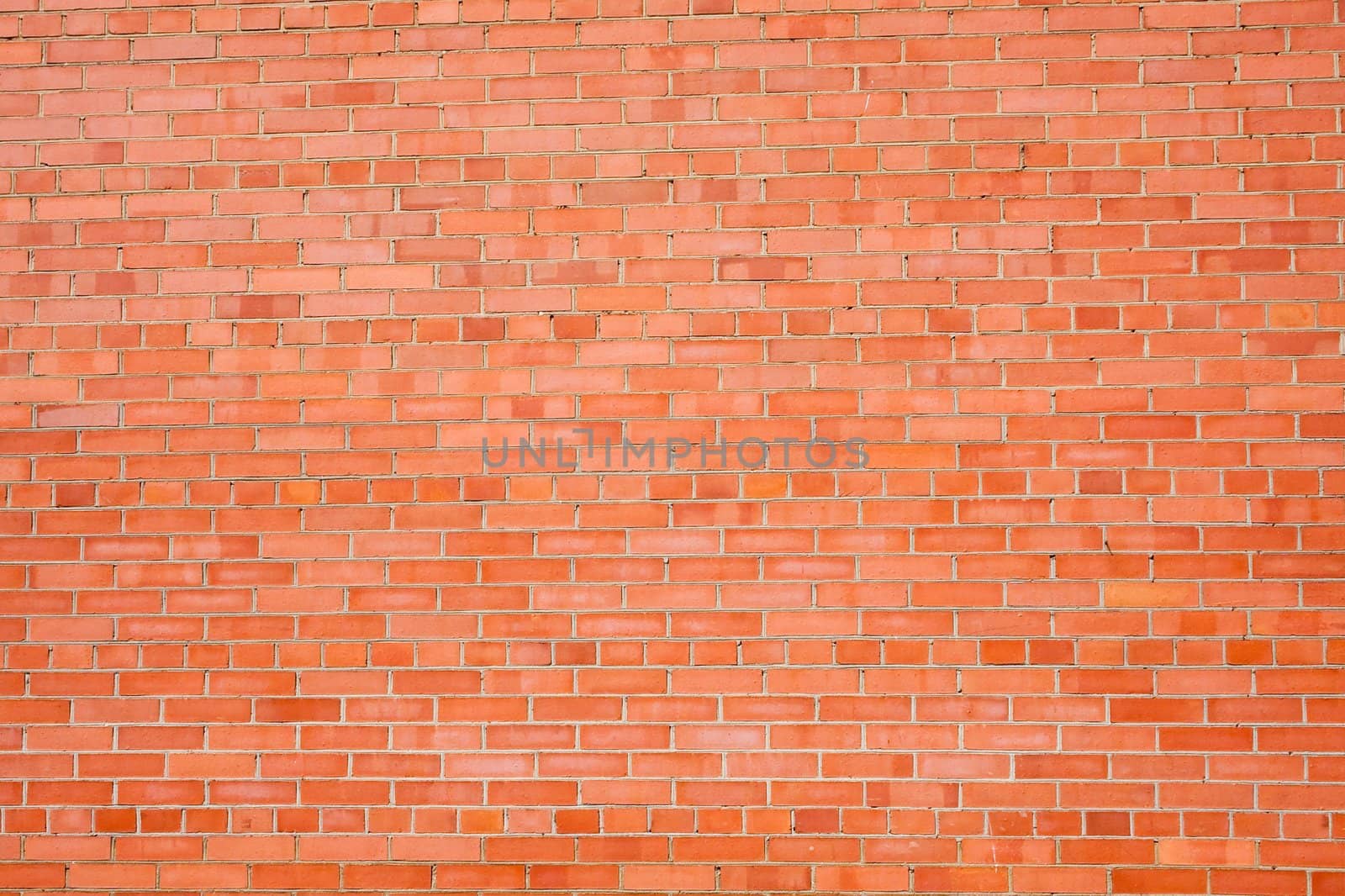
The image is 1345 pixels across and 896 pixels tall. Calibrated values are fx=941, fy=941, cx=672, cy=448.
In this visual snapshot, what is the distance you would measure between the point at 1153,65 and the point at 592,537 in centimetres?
188

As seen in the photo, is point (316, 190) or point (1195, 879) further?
point (316, 190)

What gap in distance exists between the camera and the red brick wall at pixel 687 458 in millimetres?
2348

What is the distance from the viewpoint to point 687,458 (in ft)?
7.91

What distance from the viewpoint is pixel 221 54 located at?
8.26ft

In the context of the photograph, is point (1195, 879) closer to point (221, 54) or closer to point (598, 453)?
point (598, 453)

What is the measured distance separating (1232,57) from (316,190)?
7.86 ft

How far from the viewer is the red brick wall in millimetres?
2348

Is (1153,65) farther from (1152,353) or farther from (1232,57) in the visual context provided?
(1152,353)

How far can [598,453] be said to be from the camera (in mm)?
2422

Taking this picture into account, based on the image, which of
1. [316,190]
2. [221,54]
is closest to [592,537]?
[316,190]

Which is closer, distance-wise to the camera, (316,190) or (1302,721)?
(1302,721)

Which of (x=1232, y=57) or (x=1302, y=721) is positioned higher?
(x=1232, y=57)

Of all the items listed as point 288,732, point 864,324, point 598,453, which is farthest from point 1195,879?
point 288,732

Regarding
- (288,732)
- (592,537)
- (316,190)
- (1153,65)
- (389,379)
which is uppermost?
(1153,65)
